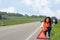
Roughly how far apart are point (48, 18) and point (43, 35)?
1256mm

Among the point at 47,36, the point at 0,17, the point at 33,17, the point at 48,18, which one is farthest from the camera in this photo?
the point at 33,17

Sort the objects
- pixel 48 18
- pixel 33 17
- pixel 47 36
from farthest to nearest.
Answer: pixel 33 17
pixel 47 36
pixel 48 18

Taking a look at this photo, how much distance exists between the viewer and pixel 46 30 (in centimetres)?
1753

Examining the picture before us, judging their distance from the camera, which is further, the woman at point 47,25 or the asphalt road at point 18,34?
the asphalt road at point 18,34

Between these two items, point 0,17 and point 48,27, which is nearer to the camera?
point 48,27

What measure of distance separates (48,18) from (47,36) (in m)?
2.23

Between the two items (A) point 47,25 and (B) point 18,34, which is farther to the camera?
(B) point 18,34

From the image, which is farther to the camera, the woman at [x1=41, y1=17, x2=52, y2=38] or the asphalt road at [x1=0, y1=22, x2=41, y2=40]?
the asphalt road at [x1=0, y1=22, x2=41, y2=40]

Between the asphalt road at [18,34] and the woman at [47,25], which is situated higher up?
the woman at [47,25]

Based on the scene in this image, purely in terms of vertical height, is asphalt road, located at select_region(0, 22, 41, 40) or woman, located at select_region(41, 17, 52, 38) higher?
woman, located at select_region(41, 17, 52, 38)

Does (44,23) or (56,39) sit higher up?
(44,23)

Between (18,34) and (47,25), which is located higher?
(47,25)

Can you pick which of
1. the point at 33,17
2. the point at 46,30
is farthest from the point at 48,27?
the point at 33,17

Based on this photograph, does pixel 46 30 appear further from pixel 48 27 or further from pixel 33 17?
pixel 33 17
